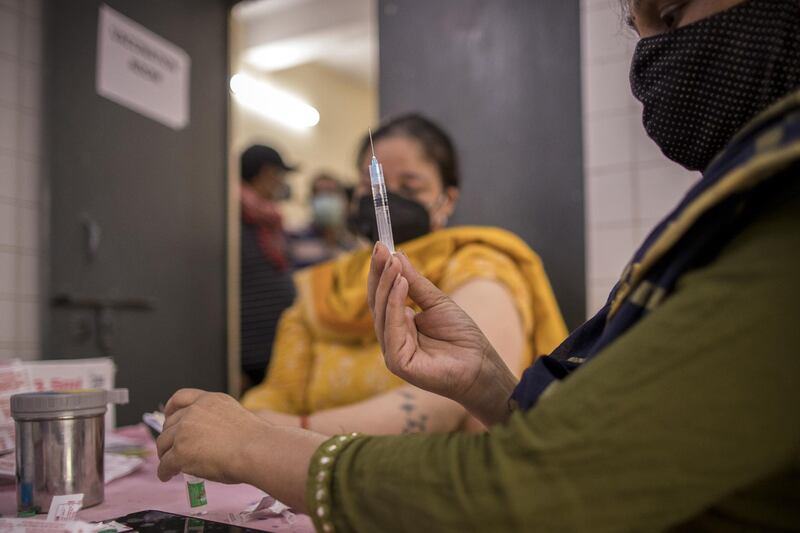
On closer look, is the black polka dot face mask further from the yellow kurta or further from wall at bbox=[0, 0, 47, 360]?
wall at bbox=[0, 0, 47, 360]

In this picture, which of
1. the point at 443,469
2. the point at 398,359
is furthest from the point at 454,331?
the point at 443,469

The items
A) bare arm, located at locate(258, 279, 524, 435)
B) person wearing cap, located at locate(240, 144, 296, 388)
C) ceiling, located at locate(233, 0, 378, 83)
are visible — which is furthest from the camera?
A: ceiling, located at locate(233, 0, 378, 83)

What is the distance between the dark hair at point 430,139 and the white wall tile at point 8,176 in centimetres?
98

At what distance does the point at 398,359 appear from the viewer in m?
0.76

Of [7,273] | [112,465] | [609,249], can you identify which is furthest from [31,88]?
[609,249]

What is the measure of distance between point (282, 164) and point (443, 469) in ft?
8.97

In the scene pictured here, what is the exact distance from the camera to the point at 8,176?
181cm

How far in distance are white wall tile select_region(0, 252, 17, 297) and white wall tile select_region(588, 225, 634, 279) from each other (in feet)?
5.28

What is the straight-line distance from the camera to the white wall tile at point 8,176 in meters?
1.80

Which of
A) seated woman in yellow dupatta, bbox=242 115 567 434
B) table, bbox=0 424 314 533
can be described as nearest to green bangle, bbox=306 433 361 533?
table, bbox=0 424 314 533

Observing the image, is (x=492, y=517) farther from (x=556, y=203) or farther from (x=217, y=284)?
(x=217, y=284)

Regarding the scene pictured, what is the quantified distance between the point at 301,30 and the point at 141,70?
271cm

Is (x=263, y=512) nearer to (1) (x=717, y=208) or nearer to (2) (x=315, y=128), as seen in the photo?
(1) (x=717, y=208)

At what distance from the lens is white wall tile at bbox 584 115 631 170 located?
1914 millimetres
